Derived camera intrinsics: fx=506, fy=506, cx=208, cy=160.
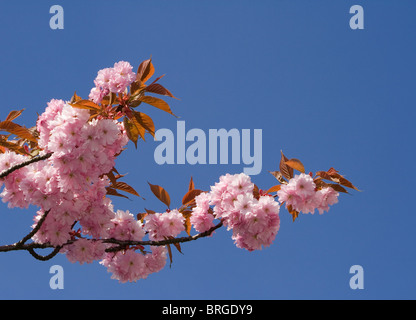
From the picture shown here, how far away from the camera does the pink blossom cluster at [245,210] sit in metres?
2.80

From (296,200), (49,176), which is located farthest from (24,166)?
(296,200)

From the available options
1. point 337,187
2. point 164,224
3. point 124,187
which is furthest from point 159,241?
point 337,187

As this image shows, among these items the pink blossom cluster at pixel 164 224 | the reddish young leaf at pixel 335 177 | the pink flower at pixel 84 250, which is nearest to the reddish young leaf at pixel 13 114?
the pink flower at pixel 84 250

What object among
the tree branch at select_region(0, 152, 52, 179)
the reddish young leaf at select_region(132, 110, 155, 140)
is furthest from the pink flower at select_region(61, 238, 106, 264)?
the reddish young leaf at select_region(132, 110, 155, 140)

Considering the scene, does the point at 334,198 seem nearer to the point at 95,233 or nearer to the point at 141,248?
the point at 141,248

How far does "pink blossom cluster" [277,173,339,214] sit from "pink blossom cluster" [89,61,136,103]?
1079 millimetres

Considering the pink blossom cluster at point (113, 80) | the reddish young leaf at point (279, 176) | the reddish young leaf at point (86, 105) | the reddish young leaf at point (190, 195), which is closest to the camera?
the reddish young leaf at point (86, 105)

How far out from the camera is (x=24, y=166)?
10.1 ft

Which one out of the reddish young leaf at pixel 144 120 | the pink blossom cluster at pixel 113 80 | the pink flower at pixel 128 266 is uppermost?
the pink blossom cluster at pixel 113 80

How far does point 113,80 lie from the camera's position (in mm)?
2838

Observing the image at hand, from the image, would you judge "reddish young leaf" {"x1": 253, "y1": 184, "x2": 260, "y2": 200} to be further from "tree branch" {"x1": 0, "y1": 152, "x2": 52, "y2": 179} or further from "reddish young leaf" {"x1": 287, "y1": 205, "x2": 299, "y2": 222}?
"tree branch" {"x1": 0, "y1": 152, "x2": 52, "y2": 179}

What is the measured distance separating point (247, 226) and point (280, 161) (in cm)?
48

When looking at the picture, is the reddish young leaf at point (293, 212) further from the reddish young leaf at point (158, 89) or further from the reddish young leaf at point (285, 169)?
the reddish young leaf at point (158, 89)

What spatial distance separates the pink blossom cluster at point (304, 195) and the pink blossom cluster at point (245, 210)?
0.36 feet
